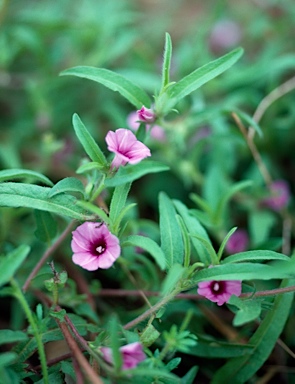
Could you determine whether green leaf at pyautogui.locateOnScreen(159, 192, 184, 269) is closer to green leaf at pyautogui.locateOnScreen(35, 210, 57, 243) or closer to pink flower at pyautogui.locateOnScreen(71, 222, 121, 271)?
pink flower at pyautogui.locateOnScreen(71, 222, 121, 271)

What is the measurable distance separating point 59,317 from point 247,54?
1446 mm

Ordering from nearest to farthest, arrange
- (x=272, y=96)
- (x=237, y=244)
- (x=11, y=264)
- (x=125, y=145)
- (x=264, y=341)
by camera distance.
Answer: (x=11, y=264)
(x=125, y=145)
(x=264, y=341)
(x=237, y=244)
(x=272, y=96)

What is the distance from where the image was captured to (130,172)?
0.84 meters

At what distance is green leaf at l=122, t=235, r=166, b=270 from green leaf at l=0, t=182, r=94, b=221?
0.08m

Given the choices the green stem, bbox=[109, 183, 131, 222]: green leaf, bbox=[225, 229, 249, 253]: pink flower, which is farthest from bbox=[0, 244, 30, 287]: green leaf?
bbox=[225, 229, 249, 253]: pink flower

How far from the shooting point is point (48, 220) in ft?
3.21

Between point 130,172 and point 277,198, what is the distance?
69 cm

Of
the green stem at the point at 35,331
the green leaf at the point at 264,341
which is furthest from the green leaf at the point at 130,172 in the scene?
the green leaf at the point at 264,341

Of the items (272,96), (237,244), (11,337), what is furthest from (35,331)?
(272,96)

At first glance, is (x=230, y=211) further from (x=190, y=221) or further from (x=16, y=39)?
(x=16, y=39)

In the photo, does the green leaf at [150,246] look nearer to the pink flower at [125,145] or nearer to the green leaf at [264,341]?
the pink flower at [125,145]

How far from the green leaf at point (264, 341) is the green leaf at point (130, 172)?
345 mm

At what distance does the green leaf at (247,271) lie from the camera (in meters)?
0.76

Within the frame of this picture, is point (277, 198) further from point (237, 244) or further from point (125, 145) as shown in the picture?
point (125, 145)
